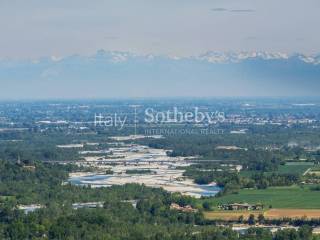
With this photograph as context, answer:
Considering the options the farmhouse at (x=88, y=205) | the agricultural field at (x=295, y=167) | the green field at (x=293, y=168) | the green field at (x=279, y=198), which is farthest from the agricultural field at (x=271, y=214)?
the agricultural field at (x=295, y=167)

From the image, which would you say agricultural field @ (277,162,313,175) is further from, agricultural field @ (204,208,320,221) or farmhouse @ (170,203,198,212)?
farmhouse @ (170,203,198,212)

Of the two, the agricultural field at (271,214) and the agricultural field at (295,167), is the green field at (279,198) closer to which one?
the agricultural field at (271,214)

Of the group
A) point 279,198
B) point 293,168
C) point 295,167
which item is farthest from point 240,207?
point 295,167

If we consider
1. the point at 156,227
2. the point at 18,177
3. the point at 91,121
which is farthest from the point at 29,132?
the point at 156,227

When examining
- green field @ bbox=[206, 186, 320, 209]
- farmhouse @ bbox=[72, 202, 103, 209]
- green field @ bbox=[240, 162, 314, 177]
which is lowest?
green field @ bbox=[206, 186, 320, 209]

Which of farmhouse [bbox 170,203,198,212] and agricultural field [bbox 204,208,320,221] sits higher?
farmhouse [bbox 170,203,198,212]

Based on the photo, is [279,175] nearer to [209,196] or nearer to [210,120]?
[209,196]

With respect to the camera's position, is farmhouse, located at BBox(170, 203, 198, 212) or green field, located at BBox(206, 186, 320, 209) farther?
green field, located at BBox(206, 186, 320, 209)

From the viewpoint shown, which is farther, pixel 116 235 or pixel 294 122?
pixel 294 122

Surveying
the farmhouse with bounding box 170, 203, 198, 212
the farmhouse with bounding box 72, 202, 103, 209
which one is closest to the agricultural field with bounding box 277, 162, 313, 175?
the farmhouse with bounding box 170, 203, 198, 212

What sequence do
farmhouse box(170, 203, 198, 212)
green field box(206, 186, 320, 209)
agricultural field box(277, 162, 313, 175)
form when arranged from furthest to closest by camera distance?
1. agricultural field box(277, 162, 313, 175)
2. green field box(206, 186, 320, 209)
3. farmhouse box(170, 203, 198, 212)
